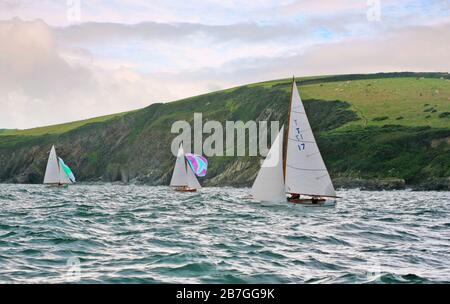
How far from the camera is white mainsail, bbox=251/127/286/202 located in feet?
146

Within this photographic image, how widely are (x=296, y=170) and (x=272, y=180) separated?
218cm

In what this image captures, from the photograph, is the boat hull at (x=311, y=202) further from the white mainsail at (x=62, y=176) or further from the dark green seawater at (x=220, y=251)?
the white mainsail at (x=62, y=176)

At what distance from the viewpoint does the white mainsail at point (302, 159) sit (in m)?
43.8

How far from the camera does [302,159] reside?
43.9 m

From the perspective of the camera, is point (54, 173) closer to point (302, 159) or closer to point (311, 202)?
point (302, 159)

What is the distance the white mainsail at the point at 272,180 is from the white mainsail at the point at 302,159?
66cm

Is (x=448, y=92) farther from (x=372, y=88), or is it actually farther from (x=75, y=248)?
(x=75, y=248)

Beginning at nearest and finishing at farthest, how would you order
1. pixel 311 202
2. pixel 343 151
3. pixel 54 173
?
1. pixel 311 202
2. pixel 54 173
3. pixel 343 151

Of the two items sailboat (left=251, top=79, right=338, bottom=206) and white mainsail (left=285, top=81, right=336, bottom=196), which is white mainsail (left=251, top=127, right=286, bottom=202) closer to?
sailboat (left=251, top=79, right=338, bottom=206)

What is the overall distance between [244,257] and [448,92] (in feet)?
565

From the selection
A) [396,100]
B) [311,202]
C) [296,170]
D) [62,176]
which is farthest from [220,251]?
A: [396,100]
